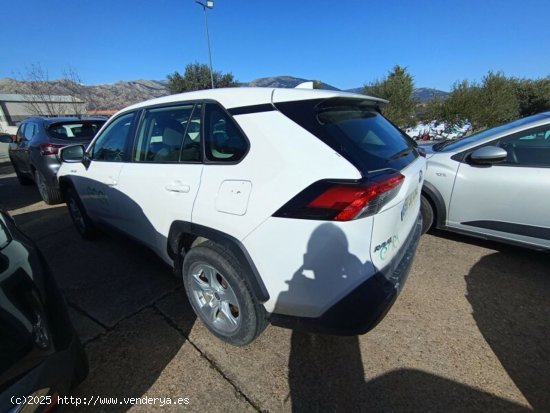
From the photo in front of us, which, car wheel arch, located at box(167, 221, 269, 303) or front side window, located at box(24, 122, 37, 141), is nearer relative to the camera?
car wheel arch, located at box(167, 221, 269, 303)

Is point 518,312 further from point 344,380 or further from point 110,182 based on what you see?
point 110,182

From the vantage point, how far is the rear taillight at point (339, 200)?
1.42m

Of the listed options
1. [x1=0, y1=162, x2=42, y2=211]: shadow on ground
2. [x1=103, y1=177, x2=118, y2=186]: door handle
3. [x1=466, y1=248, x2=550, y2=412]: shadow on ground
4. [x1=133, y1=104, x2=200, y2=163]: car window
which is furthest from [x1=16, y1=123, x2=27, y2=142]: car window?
[x1=466, y1=248, x2=550, y2=412]: shadow on ground

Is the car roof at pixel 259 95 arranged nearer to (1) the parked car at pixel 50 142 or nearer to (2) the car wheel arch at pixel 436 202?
(2) the car wheel arch at pixel 436 202

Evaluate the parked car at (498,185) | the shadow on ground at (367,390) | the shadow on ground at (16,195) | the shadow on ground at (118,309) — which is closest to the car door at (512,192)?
the parked car at (498,185)

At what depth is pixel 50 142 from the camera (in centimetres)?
493

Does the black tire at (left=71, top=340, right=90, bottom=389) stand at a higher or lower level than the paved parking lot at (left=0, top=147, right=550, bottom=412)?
higher

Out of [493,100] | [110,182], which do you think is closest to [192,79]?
[493,100]

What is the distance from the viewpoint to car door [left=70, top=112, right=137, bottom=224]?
272 cm

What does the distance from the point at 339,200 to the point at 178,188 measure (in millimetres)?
1171

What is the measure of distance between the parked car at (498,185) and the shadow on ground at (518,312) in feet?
1.06

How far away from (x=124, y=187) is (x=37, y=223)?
318 cm

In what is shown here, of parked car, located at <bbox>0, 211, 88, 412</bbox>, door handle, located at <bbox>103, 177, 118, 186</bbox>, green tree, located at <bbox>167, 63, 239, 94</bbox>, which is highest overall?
green tree, located at <bbox>167, 63, 239, 94</bbox>

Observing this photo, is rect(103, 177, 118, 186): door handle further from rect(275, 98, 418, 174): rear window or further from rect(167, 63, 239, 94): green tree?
rect(167, 63, 239, 94): green tree
